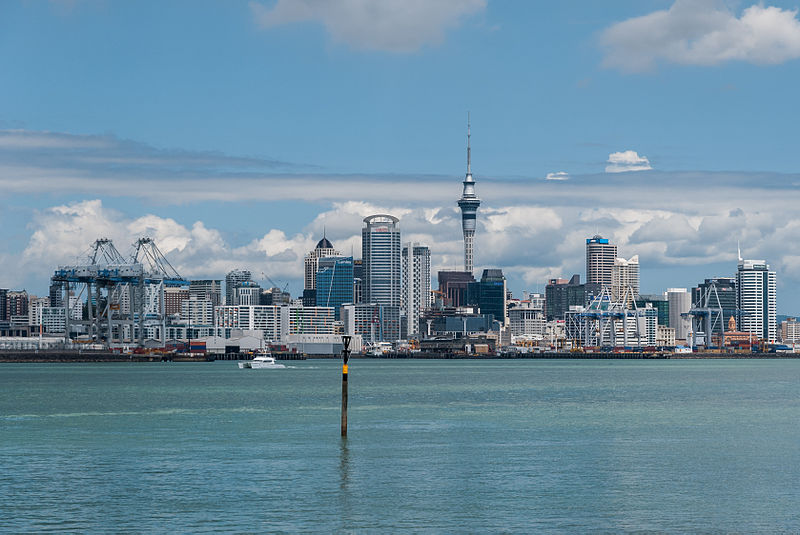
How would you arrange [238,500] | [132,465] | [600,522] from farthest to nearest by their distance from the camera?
[132,465] < [238,500] < [600,522]

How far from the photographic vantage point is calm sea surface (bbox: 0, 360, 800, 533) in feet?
105

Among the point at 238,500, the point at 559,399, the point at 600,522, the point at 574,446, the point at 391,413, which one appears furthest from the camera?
the point at 559,399

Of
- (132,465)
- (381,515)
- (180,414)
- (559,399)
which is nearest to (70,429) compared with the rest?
(180,414)

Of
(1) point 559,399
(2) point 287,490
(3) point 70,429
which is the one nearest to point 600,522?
(2) point 287,490

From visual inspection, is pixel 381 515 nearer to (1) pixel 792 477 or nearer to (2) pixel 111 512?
(2) pixel 111 512

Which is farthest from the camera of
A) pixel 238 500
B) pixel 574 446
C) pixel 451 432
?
pixel 451 432

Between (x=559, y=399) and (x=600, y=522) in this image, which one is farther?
(x=559, y=399)

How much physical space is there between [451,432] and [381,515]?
75.8 ft

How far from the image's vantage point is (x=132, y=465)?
42.8m

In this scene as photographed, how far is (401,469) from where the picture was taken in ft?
136

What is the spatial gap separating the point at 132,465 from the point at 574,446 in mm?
18711

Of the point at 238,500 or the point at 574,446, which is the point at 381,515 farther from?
the point at 574,446

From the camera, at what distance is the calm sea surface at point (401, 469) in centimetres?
3216

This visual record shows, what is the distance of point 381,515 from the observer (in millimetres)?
32812
